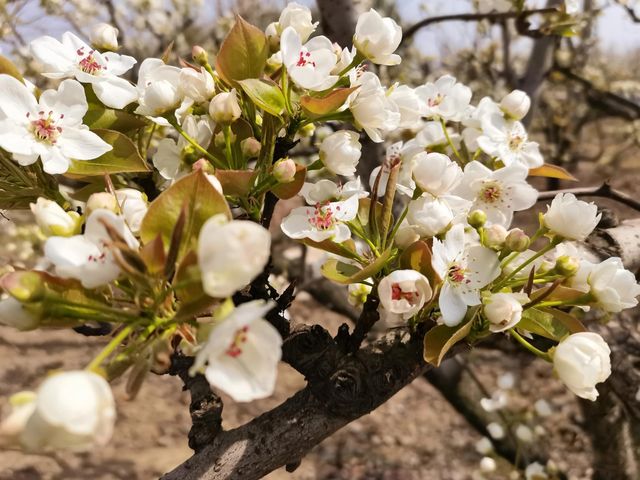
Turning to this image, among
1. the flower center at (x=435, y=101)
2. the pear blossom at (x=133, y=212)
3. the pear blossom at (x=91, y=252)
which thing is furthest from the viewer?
the flower center at (x=435, y=101)

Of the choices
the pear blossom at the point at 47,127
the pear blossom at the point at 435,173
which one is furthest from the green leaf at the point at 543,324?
the pear blossom at the point at 47,127

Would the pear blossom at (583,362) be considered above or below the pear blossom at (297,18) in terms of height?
below

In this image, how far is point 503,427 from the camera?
7.63ft

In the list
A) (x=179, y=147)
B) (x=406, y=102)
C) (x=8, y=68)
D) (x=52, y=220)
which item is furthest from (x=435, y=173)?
(x=8, y=68)

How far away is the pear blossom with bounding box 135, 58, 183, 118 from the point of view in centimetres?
74

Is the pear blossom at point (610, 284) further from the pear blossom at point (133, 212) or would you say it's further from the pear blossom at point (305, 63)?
the pear blossom at point (133, 212)

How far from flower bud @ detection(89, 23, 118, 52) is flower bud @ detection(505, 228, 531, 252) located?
2.31 ft

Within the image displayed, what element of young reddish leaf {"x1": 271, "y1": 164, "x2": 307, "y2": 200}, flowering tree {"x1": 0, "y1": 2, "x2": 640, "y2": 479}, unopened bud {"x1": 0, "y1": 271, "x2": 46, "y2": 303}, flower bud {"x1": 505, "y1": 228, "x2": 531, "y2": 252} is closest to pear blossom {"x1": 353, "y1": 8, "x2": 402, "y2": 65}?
Result: flowering tree {"x1": 0, "y1": 2, "x2": 640, "y2": 479}

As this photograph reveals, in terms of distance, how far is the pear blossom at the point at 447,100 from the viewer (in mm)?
1096

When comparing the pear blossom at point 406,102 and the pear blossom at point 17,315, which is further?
the pear blossom at point 406,102

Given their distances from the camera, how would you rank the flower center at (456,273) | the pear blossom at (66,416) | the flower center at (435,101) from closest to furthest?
the pear blossom at (66,416)
the flower center at (456,273)
the flower center at (435,101)

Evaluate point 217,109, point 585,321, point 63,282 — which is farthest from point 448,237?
point 585,321

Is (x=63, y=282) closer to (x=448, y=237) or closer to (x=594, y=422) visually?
(x=448, y=237)

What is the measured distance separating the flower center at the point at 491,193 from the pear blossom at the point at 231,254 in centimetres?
52
